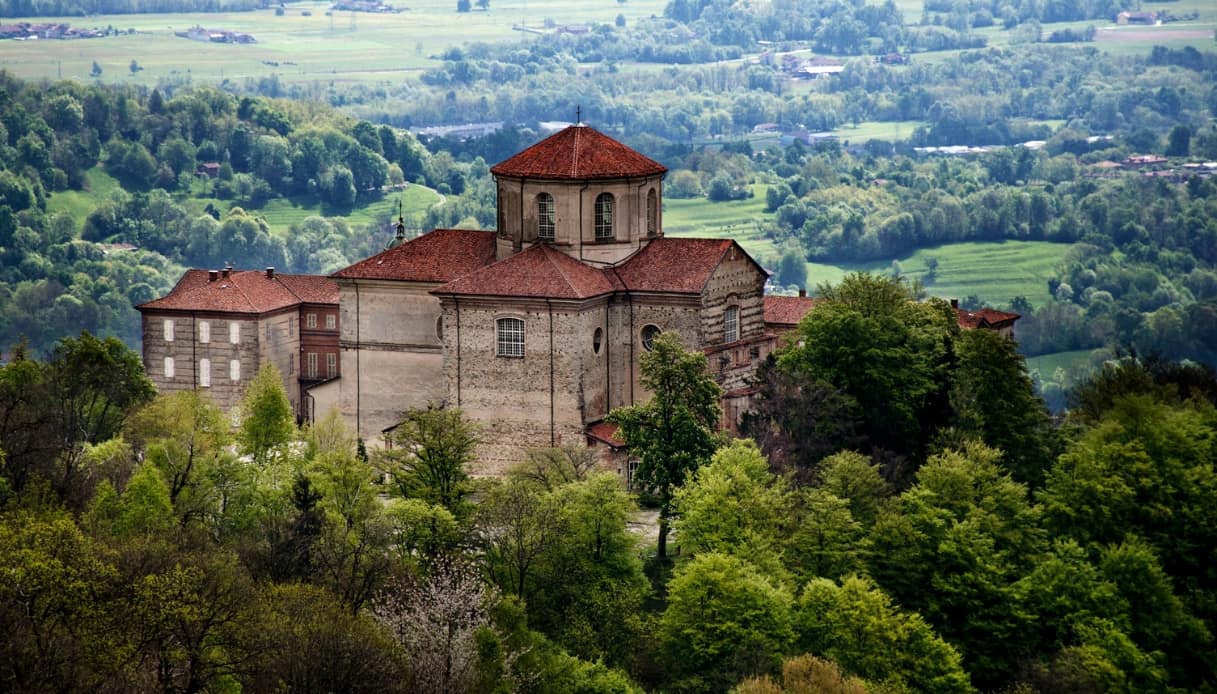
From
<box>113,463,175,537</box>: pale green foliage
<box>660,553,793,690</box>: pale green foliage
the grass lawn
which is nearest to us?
<box>660,553,793,690</box>: pale green foliage

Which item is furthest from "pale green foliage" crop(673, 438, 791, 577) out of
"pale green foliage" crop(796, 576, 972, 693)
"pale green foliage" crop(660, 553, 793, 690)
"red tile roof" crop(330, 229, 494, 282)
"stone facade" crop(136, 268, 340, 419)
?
"stone facade" crop(136, 268, 340, 419)

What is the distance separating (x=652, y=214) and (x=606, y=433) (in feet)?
28.6

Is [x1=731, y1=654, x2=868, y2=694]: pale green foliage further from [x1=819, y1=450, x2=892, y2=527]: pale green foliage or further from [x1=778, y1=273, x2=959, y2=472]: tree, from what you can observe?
[x1=778, y1=273, x2=959, y2=472]: tree

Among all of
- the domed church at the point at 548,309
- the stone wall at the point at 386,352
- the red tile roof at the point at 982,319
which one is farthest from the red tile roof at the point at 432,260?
the red tile roof at the point at 982,319

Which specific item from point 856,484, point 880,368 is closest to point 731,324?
point 880,368

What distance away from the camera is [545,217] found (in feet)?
273

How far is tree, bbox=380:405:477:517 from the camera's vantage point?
240ft

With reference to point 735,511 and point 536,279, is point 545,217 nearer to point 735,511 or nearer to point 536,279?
point 536,279

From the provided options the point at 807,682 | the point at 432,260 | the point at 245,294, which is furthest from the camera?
the point at 245,294

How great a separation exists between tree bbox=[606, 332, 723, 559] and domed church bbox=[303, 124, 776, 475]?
3.65 m

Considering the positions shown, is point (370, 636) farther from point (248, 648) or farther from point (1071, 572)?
point (1071, 572)

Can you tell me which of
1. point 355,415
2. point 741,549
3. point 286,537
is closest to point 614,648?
point 741,549

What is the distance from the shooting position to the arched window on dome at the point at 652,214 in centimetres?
8419

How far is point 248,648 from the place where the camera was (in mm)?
59969
